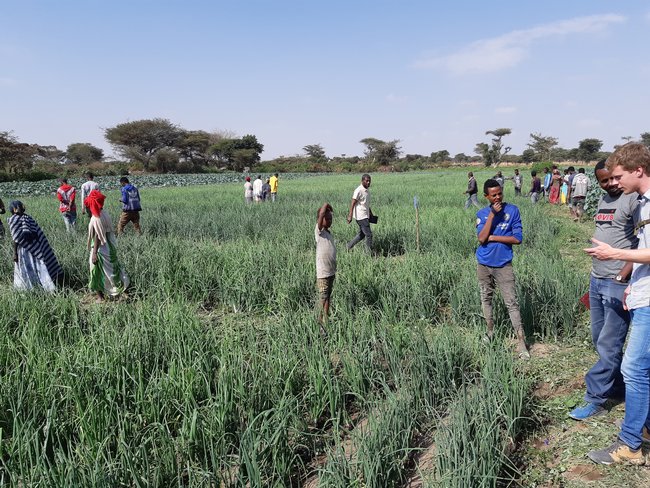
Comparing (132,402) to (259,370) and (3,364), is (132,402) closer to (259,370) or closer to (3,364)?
(259,370)

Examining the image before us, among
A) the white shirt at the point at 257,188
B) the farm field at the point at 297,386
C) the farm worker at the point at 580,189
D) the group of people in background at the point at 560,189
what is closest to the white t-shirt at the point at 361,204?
the farm field at the point at 297,386

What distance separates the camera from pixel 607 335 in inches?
109

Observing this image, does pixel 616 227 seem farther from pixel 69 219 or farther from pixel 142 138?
pixel 142 138

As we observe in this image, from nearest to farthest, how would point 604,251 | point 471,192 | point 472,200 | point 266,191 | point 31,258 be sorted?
point 604,251 → point 31,258 → point 471,192 → point 472,200 → point 266,191

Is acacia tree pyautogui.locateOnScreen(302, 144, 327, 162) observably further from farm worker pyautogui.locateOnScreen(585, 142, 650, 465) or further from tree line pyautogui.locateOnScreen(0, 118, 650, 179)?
farm worker pyautogui.locateOnScreen(585, 142, 650, 465)

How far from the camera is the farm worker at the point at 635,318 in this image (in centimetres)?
223

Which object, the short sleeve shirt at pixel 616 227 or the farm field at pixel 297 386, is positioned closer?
the farm field at pixel 297 386

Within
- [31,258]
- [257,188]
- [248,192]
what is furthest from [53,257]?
[248,192]

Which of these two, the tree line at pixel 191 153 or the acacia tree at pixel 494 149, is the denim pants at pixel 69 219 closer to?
the tree line at pixel 191 153

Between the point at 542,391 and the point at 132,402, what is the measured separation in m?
2.87

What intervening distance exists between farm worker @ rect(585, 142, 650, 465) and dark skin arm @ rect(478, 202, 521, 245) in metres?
1.34

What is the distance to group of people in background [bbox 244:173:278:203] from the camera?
14.9m

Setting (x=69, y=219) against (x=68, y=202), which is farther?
(x=69, y=219)

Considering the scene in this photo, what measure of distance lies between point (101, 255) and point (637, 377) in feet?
18.2
